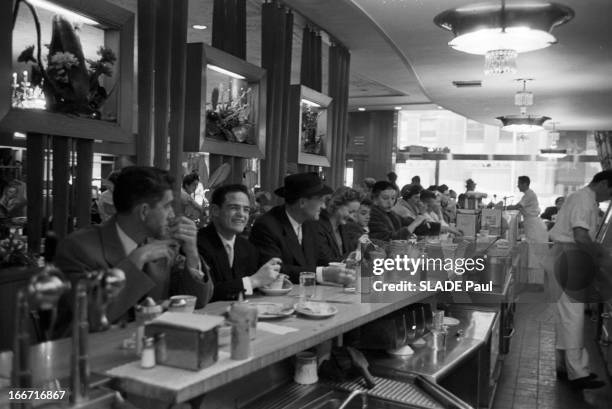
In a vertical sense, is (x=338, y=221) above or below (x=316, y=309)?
above

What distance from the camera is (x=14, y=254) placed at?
2.75 metres

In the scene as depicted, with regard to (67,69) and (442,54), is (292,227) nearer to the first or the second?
(67,69)

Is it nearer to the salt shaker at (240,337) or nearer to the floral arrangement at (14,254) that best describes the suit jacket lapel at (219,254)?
the floral arrangement at (14,254)

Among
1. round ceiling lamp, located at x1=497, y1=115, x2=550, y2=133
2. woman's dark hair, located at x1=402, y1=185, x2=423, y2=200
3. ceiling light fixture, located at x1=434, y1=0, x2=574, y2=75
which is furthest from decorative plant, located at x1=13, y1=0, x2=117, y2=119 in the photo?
round ceiling lamp, located at x1=497, y1=115, x2=550, y2=133

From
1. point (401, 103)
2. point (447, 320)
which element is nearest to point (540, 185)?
Result: point (401, 103)

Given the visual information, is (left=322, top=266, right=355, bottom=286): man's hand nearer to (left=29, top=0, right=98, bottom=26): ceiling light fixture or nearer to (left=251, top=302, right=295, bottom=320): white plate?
(left=251, top=302, right=295, bottom=320): white plate

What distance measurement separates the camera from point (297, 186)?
366cm

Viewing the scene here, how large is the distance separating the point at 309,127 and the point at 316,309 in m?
4.13

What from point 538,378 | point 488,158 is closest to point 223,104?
point 538,378

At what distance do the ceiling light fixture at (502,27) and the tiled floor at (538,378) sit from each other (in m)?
2.49

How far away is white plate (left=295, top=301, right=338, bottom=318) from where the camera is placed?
7.40 ft

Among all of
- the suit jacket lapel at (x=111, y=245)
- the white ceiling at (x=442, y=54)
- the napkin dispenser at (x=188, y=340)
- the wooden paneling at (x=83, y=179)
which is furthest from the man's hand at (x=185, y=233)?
the white ceiling at (x=442, y=54)

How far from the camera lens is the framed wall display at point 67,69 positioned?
2.62 metres

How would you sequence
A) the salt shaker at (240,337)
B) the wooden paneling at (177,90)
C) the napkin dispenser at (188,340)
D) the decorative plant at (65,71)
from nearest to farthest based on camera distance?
1. the napkin dispenser at (188,340)
2. the salt shaker at (240,337)
3. the decorative plant at (65,71)
4. the wooden paneling at (177,90)
